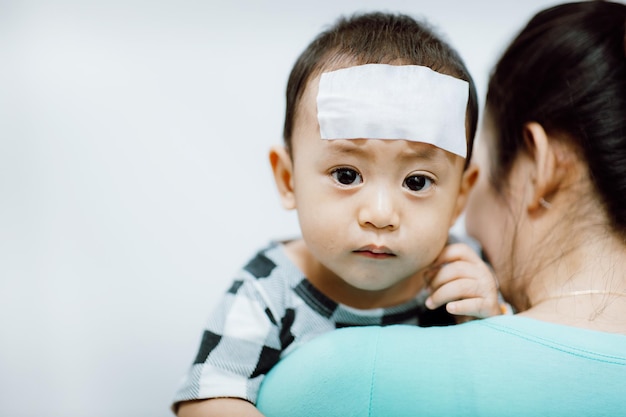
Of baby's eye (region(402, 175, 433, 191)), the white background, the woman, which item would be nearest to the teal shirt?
the woman

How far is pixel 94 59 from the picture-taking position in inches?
72.1

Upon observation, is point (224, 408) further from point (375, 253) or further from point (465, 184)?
point (465, 184)

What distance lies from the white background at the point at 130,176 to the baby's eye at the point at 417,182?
0.84 meters

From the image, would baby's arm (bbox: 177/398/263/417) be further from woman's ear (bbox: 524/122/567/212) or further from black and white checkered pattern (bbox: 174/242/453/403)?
Result: woman's ear (bbox: 524/122/567/212)

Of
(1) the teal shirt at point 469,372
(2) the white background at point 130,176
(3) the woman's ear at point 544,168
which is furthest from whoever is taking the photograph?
(2) the white background at point 130,176

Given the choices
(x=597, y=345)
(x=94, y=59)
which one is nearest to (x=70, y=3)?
(x=94, y=59)

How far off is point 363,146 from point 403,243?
0.17 meters

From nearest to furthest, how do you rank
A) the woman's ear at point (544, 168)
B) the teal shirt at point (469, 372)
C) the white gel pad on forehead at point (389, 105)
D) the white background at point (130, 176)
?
the teal shirt at point (469, 372)
the white gel pad on forehead at point (389, 105)
the woman's ear at point (544, 168)
the white background at point (130, 176)

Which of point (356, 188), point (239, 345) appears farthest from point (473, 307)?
point (239, 345)

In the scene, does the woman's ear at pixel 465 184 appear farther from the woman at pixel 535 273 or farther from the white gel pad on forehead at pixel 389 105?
the white gel pad on forehead at pixel 389 105

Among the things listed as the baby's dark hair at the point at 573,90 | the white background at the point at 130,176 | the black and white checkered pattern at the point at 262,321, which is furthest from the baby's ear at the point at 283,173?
the white background at the point at 130,176

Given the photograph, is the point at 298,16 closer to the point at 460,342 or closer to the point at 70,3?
the point at 70,3

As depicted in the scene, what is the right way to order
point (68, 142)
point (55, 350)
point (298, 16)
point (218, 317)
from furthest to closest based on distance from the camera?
point (298, 16) → point (68, 142) → point (55, 350) → point (218, 317)

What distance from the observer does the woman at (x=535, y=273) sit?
0.80m
